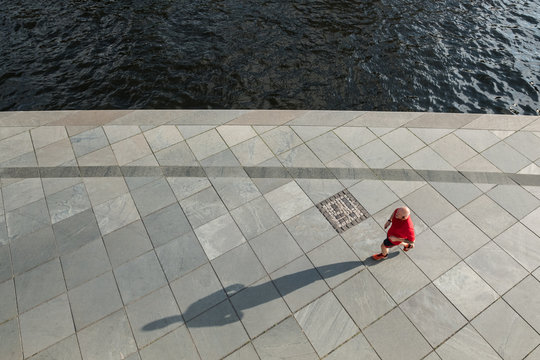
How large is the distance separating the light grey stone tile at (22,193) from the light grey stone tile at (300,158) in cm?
513

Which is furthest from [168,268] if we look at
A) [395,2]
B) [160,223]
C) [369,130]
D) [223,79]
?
[395,2]

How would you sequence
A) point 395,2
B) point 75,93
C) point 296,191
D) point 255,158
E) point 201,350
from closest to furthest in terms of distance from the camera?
point 201,350
point 296,191
point 255,158
point 75,93
point 395,2

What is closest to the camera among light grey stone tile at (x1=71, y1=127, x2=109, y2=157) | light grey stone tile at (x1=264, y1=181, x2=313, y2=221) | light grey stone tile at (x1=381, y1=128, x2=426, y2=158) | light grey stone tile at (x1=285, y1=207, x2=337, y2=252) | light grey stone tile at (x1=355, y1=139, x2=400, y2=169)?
light grey stone tile at (x1=285, y1=207, x2=337, y2=252)

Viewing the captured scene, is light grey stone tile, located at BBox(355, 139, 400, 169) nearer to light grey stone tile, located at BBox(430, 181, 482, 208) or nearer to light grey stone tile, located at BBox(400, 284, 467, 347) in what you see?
light grey stone tile, located at BBox(430, 181, 482, 208)

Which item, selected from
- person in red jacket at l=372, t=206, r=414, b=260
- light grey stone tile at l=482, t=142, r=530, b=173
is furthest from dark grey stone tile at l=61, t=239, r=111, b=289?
light grey stone tile at l=482, t=142, r=530, b=173

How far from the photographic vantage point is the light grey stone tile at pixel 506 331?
5477 millimetres

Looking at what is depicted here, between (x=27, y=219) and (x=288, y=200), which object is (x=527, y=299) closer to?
(x=288, y=200)

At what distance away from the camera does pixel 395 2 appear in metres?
14.4

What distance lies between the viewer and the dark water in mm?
10953

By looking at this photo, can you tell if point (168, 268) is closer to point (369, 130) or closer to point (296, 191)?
point (296, 191)

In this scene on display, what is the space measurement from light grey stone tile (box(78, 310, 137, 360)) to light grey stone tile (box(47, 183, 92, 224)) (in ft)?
8.28

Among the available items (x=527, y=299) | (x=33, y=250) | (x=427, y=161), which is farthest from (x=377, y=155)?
(x=33, y=250)

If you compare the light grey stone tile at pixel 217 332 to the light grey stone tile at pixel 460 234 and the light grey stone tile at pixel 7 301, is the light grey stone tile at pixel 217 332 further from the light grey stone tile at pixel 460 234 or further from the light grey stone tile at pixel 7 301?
the light grey stone tile at pixel 460 234

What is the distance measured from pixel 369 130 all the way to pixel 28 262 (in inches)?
295
